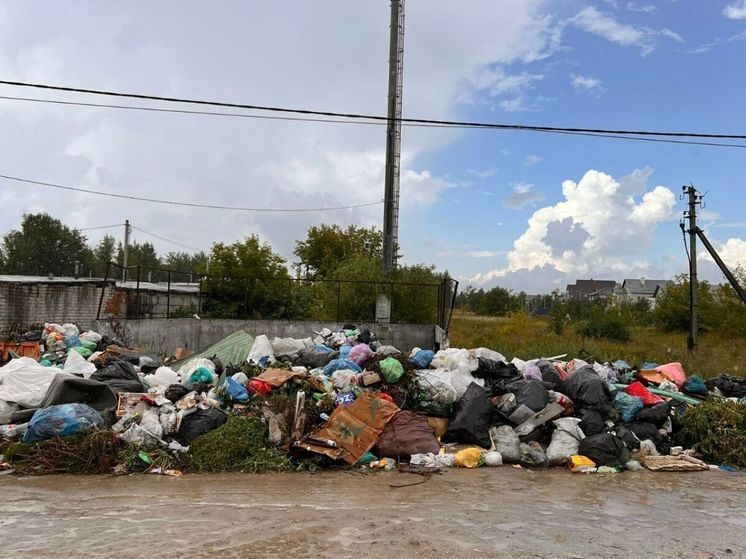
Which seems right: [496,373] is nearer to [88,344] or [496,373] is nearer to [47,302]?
[88,344]

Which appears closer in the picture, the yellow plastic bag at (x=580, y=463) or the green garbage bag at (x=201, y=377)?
the yellow plastic bag at (x=580, y=463)

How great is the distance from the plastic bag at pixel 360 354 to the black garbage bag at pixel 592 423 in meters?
3.29

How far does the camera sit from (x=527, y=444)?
6.89 metres

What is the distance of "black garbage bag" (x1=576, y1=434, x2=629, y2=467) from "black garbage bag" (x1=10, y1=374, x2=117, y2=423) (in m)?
5.77

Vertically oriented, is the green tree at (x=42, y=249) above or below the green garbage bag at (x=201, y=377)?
above

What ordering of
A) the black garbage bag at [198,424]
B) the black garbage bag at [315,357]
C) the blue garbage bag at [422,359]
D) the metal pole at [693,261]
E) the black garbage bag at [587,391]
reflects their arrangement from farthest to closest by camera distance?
the metal pole at [693,261] → the black garbage bag at [315,357] → the blue garbage bag at [422,359] → the black garbage bag at [587,391] → the black garbage bag at [198,424]

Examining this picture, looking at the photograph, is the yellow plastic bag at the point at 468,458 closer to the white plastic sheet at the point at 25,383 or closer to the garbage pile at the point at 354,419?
the garbage pile at the point at 354,419

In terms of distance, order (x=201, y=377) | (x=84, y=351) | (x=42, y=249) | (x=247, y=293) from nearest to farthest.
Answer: (x=201, y=377)
(x=84, y=351)
(x=247, y=293)
(x=42, y=249)

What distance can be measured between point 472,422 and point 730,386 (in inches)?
190

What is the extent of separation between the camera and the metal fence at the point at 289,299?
15.0 m

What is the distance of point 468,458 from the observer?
643 cm

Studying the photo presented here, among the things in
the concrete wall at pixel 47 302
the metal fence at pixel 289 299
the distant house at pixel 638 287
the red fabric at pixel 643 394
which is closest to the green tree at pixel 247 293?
the metal fence at pixel 289 299

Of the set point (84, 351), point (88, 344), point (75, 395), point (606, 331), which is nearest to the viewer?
point (75, 395)

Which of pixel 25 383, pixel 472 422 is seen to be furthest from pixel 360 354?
pixel 25 383
